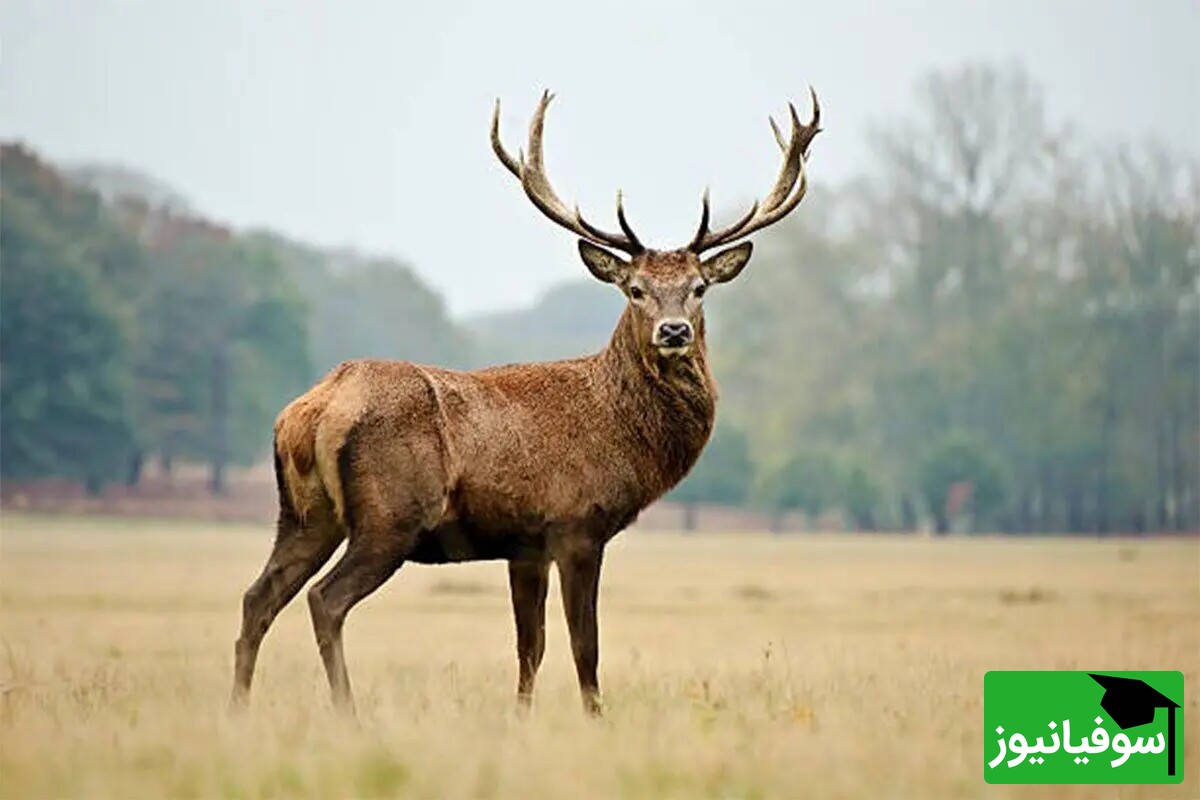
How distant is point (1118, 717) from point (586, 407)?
3591 mm

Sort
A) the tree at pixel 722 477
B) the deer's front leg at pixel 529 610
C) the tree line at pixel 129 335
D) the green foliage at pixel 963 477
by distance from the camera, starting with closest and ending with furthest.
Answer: the deer's front leg at pixel 529 610
the tree line at pixel 129 335
the green foliage at pixel 963 477
the tree at pixel 722 477

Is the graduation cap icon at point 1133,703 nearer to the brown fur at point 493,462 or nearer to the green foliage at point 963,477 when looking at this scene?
the brown fur at point 493,462

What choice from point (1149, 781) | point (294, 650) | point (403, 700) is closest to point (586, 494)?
point (403, 700)

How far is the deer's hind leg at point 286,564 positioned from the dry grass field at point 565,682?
1.53ft

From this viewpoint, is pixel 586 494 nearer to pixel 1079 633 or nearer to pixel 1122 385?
pixel 1079 633

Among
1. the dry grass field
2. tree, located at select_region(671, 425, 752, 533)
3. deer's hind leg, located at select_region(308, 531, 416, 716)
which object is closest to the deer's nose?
deer's hind leg, located at select_region(308, 531, 416, 716)

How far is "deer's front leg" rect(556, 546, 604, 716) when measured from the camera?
12.7 metres

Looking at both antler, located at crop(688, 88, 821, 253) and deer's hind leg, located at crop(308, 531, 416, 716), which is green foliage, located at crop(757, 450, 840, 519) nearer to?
antler, located at crop(688, 88, 821, 253)

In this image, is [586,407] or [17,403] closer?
[586,407]

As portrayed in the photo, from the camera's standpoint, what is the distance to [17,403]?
6906 cm

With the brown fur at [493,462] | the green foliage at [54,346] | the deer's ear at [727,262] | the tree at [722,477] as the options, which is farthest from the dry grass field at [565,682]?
the tree at [722,477]

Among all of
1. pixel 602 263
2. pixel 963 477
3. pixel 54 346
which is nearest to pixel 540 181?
pixel 602 263

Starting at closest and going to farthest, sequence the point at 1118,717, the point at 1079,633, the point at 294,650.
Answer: the point at 1118,717 < the point at 294,650 < the point at 1079,633

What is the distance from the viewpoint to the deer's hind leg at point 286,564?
42.2ft
